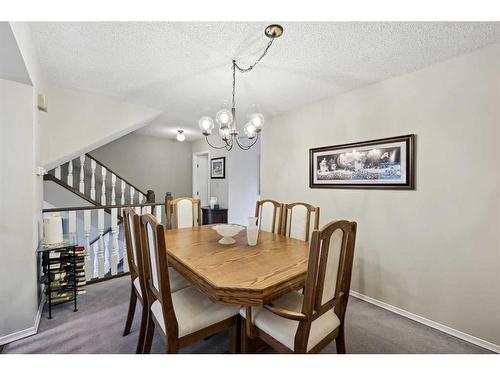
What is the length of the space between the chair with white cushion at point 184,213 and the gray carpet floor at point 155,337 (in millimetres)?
943

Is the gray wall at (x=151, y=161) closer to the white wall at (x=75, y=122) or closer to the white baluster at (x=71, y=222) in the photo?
the white wall at (x=75, y=122)

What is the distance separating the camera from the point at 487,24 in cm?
150

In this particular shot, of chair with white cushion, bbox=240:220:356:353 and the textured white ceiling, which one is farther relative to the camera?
the textured white ceiling

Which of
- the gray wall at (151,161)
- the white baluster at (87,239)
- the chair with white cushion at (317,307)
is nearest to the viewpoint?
the chair with white cushion at (317,307)

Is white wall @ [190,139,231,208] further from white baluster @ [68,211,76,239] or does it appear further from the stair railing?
white baluster @ [68,211,76,239]

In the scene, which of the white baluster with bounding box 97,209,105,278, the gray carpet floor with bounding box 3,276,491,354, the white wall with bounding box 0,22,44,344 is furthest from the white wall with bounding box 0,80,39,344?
the white baluster with bounding box 97,209,105,278

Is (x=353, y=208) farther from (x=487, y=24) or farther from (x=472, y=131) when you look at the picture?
(x=487, y=24)

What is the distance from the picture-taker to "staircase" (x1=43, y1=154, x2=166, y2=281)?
267 centimetres

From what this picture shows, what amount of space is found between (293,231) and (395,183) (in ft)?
3.49

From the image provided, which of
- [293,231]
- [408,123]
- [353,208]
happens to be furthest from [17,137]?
[408,123]

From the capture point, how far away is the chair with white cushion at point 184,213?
2659 mm

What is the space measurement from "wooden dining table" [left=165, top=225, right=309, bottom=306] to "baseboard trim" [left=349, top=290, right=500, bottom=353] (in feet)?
3.91

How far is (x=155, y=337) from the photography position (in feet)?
5.77

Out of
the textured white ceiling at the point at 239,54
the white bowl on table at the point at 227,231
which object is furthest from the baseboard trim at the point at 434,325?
the textured white ceiling at the point at 239,54
